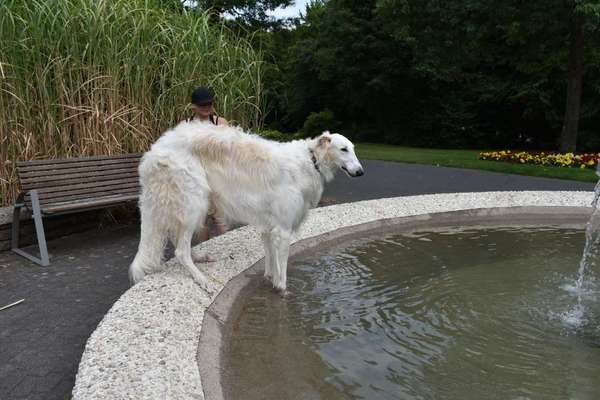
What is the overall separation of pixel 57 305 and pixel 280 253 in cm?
181

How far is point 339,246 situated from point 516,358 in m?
2.84

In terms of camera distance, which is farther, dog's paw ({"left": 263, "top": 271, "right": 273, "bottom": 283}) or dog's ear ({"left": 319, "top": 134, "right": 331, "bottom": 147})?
dog's paw ({"left": 263, "top": 271, "right": 273, "bottom": 283})

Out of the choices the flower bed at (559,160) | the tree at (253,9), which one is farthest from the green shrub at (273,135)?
the tree at (253,9)

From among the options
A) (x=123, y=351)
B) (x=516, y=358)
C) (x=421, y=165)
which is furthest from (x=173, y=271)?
(x=421, y=165)

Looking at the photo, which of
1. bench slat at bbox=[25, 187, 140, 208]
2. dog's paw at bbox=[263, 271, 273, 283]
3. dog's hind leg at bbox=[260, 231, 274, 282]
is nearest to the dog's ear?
dog's hind leg at bbox=[260, 231, 274, 282]

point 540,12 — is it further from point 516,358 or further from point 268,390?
point 268,390

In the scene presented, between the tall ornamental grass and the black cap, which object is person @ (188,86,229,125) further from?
the tall ornamental grass

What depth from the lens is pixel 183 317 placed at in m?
3.51

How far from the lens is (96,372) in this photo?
8.89 feet

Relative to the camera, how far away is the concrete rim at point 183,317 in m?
2.66

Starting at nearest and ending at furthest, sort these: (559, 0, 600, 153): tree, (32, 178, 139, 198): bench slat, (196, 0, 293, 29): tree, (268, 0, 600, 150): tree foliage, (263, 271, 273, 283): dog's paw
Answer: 1. (263, 271, 273, 283): dog's paw
2. (32, 178, 139, 198): bench slat
3. (559, 0, 600, 153): tree
4. (268, 0, 600, 150): tree foliage
5. (196, 0, 293, 29): tree

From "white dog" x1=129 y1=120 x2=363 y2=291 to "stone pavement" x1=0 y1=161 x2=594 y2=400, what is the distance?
21.1 inches

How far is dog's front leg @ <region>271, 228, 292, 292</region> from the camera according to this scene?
4.26 m

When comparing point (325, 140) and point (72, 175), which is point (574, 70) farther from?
point (72, 175)
